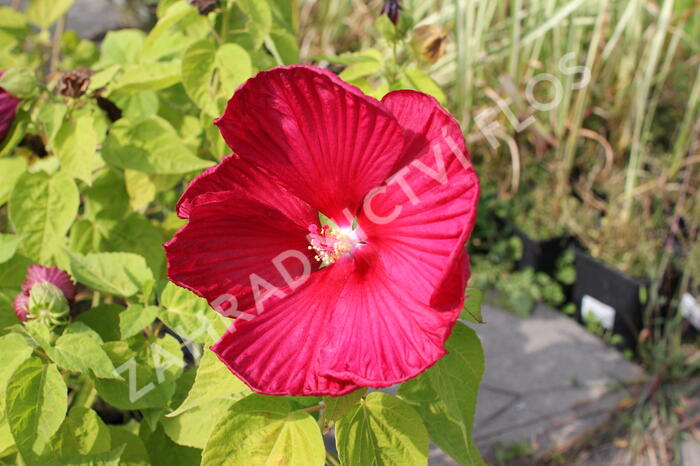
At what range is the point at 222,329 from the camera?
0.66m

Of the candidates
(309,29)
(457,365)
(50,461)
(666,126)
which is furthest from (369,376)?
(309,29)

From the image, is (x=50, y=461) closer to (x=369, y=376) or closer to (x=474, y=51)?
(x=369, y=376)

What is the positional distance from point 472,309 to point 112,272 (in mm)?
399

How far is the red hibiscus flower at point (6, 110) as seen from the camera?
81 centimetres

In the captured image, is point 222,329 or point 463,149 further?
point 222,329

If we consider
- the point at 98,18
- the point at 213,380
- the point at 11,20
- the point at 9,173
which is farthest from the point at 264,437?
the point at 98,18

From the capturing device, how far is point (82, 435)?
69 cm

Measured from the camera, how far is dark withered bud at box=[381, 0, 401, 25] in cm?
85

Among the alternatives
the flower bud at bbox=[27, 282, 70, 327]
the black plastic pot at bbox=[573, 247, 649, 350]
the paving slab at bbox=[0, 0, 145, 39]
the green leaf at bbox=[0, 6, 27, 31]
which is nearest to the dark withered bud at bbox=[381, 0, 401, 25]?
the flower bud at bbox=[27, 282, 70, 327]

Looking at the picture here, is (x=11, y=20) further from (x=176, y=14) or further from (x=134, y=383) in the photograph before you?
(x=134, y=383)

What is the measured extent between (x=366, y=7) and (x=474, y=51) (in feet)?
2.80

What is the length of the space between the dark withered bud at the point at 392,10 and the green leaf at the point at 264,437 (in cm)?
48

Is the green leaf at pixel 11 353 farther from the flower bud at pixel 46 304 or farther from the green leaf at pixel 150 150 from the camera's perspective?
the green leaf at pixel 150 150

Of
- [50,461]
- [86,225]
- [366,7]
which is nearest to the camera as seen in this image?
[50,461]
